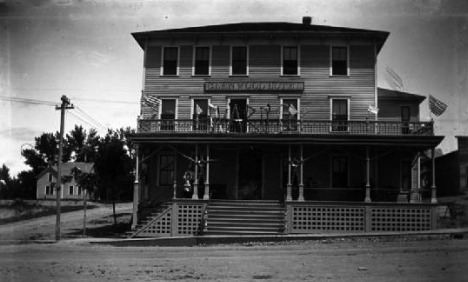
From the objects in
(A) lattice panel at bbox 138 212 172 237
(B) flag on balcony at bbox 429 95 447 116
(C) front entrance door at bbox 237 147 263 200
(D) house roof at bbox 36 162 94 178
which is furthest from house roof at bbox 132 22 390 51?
(D) house roof at bbox 36 162 94 178

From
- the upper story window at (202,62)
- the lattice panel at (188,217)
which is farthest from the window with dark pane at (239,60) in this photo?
the lattice panel at (188,217)

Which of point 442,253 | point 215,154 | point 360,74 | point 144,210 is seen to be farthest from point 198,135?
point 442,253

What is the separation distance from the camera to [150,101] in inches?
1212

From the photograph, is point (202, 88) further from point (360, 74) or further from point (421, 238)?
point (421, 238)

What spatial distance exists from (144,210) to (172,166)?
2.89 metres

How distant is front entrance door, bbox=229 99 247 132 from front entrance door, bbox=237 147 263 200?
122 cm

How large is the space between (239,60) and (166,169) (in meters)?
6.97

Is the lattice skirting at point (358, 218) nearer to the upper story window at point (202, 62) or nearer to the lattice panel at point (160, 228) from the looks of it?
the lattice panel at point (160, 228)

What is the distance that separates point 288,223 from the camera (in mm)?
26422

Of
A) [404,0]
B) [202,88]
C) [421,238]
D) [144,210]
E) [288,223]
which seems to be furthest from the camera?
[202,88]

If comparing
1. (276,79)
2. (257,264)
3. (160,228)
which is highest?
(276,79)

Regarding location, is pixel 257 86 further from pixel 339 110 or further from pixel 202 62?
pixel 339 110

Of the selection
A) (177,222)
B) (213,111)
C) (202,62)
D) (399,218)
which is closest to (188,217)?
(177,222)

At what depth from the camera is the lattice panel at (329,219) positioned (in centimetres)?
2648
